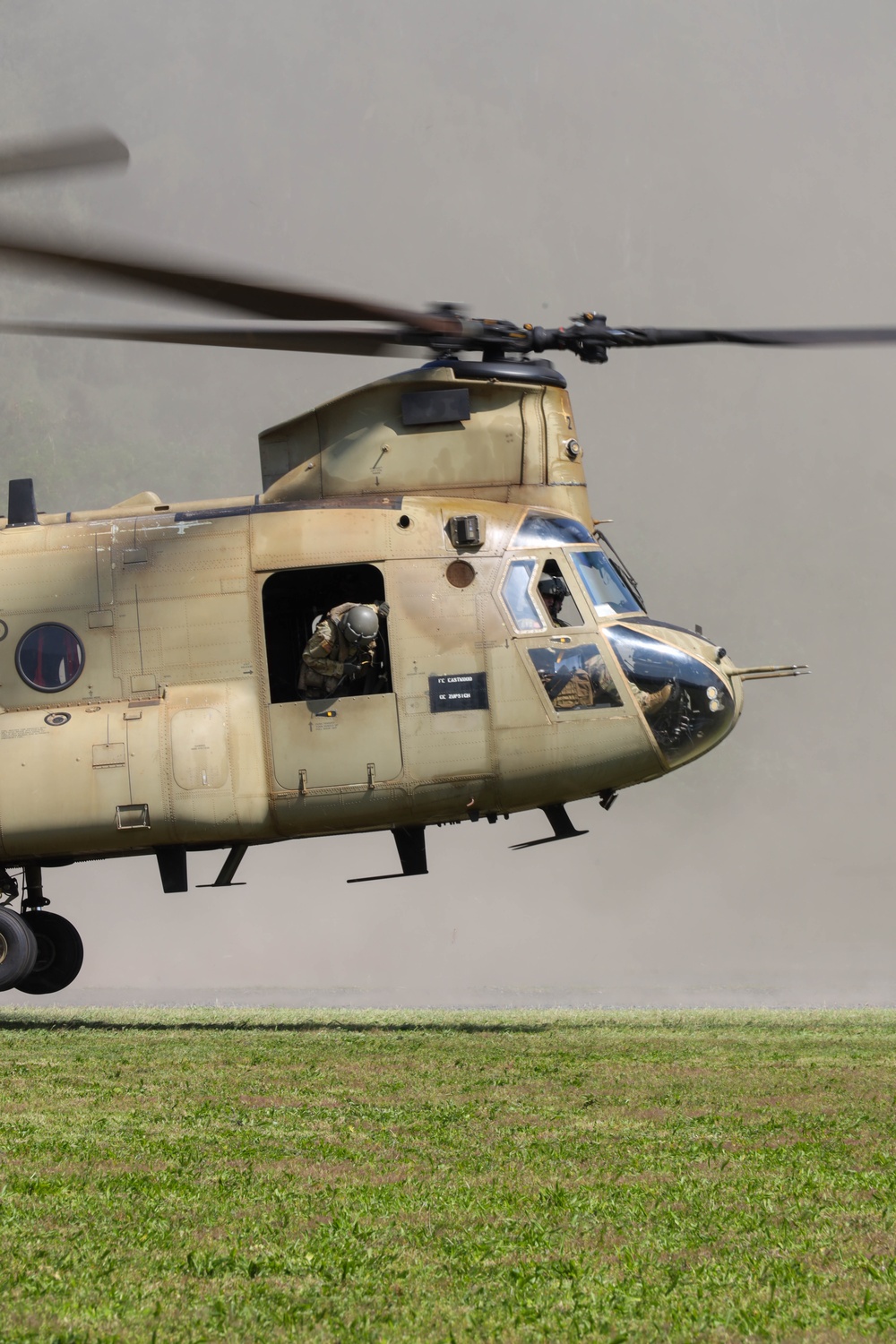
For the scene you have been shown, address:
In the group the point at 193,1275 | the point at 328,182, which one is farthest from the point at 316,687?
the point at 328,182

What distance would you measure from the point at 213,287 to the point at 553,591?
5854 millimetres

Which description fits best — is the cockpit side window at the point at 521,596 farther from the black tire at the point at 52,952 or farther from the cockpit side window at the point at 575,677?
the black tire at the point at 52,952

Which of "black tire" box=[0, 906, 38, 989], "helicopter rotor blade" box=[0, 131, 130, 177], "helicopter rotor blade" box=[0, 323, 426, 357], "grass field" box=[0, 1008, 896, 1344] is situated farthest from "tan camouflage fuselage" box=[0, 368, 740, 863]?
"helicopter rotor blade" box=[0, 131, 130, 177]

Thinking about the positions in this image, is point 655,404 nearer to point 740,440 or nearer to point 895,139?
point 740,440

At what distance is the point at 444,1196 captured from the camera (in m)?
7.16

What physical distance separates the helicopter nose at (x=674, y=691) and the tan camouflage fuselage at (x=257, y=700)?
153mm

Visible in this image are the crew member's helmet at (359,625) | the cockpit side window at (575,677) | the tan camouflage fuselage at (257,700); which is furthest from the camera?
the cockpit side window at (575,677)

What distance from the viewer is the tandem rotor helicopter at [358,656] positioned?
14469 millimetres

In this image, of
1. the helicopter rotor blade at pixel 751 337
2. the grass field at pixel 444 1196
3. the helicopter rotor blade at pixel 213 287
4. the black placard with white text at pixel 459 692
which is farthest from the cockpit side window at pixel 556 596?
the grass field at pixel 444 1196

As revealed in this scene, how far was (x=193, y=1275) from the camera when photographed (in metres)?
5.88

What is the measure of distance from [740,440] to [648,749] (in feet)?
297

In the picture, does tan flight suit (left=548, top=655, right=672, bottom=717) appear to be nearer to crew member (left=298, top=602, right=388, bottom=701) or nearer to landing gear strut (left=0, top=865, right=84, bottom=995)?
crew member (left=298, top=602, right=388, bottom=701)

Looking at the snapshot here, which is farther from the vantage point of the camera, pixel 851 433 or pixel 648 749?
pixel 851 433

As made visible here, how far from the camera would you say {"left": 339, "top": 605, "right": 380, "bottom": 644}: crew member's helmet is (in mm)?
14086
